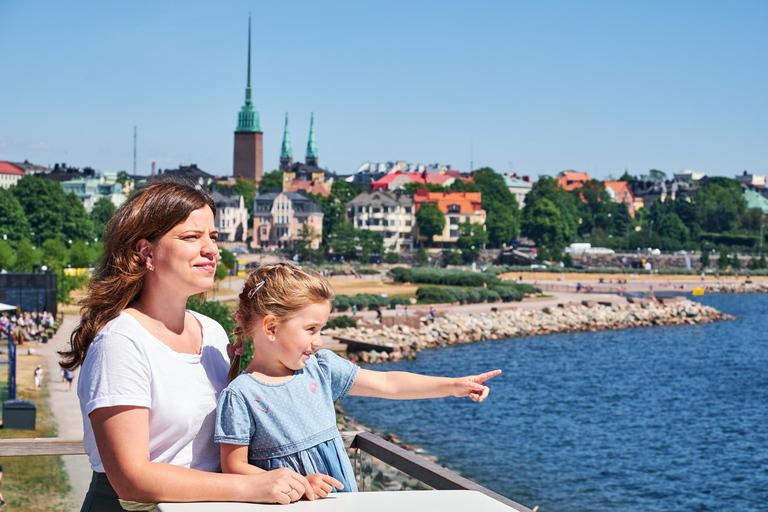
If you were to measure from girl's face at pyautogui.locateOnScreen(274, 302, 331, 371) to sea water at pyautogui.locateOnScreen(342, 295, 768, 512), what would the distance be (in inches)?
606

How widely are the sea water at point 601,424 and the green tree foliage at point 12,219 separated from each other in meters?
40.8

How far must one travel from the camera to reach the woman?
2672 millimetres

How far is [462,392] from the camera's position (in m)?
3.33

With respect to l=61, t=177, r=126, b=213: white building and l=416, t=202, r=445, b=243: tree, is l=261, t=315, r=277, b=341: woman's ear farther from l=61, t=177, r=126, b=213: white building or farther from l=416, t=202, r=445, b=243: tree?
l=61, t=177, r=126, b=213: white building

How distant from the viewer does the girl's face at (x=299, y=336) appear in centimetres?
298

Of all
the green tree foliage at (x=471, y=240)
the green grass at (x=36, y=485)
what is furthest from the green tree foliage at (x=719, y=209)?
the green grass at (x=36, y=485)

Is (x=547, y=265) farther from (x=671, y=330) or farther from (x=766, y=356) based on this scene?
(x=766, y=356)

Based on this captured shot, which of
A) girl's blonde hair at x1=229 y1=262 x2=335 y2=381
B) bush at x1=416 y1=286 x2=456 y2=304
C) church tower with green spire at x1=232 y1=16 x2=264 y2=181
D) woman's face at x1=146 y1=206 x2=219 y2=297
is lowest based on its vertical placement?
bush at x1=416 y1=286 x2=456 y2=304

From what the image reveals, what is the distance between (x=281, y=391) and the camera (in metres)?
2.99

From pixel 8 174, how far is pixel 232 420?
137744mm

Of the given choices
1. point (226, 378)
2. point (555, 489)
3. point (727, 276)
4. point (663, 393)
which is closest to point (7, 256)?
point (663, 393)

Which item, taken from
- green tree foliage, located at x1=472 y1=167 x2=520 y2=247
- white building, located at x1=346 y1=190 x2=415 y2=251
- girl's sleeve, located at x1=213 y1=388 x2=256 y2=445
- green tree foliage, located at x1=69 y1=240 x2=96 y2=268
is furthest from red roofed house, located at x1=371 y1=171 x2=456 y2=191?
girl's sleeve, located at x1=213 y1=388 x2=256 y2=445

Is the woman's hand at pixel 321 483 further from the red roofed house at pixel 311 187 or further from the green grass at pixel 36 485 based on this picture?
the red roofed house at pixel 311 187

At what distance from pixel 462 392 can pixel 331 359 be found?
48 centimetres
